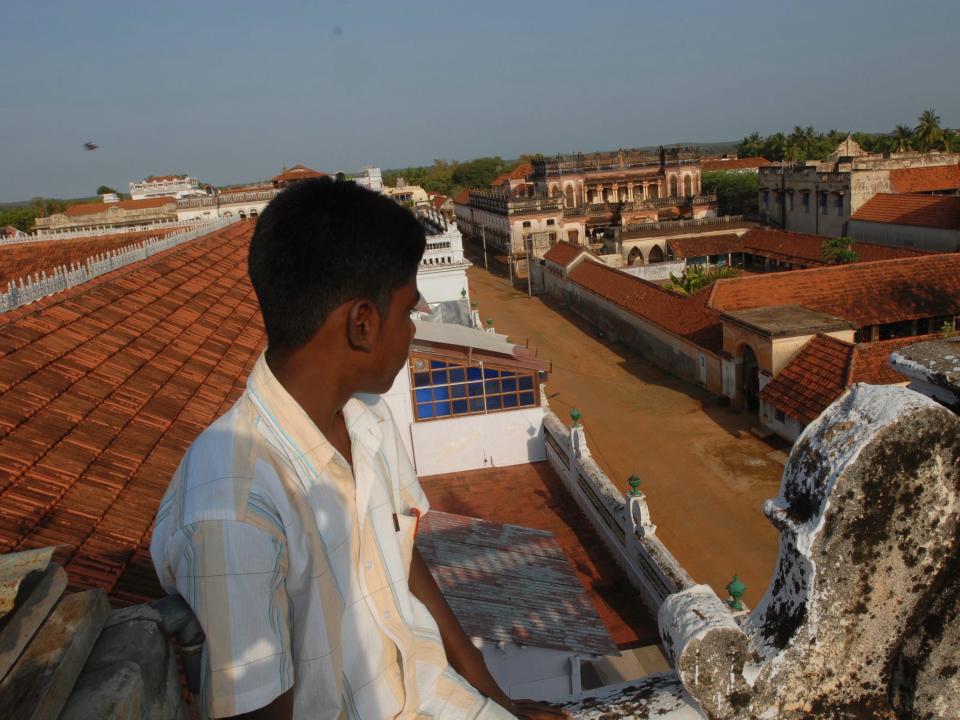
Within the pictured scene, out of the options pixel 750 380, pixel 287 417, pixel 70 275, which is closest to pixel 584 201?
pixel 750 380

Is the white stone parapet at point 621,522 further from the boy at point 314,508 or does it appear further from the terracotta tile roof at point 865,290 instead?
the terracotta tile roof at point 865,290

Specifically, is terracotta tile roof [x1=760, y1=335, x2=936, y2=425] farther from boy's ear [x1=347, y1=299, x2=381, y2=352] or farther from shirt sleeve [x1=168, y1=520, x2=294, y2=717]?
shirt sleeve [x1=168, y1=520, x2=294, y2=717]

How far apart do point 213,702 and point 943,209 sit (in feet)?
127

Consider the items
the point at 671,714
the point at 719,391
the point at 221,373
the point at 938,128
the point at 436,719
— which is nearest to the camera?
the point at 436,719

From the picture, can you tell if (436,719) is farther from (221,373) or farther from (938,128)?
(938,128)

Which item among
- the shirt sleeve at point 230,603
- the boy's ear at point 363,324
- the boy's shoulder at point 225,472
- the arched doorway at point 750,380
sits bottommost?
the arched doorway at point 750,380

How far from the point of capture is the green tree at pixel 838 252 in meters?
31.4

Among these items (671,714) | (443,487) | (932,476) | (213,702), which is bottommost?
(443,487)

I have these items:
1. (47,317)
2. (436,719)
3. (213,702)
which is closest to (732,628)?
(436,719)

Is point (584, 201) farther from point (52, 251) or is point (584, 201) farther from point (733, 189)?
point (52, 251)

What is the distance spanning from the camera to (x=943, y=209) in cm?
3303

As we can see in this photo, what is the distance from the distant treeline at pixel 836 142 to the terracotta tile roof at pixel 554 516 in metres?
54.9

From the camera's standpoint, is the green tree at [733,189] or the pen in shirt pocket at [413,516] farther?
the green tree at [733,189]

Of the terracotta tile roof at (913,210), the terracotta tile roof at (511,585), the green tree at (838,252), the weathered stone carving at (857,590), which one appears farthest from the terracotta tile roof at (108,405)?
the terracotta tile roof at (913,210)
